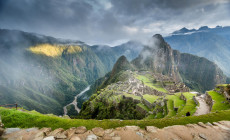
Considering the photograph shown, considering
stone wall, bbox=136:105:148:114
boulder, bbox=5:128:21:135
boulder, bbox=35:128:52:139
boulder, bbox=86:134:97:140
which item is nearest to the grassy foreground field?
boulder, bbox=5:128:21:135

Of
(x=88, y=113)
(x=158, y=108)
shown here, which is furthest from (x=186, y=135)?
(x=88, y=113)

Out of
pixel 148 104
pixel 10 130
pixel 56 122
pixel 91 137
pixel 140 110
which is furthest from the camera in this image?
pixel 140 110

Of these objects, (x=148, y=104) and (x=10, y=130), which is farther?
(x=148, y=104)

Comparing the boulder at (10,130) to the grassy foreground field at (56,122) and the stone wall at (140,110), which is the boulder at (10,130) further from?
the stone wall at (140,110)

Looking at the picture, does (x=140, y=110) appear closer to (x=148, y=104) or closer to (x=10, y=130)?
(x=148, y=104)

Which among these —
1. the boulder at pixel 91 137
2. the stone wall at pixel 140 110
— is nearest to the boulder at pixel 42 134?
the boulder at pixel 91 137

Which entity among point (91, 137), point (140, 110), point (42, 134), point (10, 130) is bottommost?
point (140, 110)

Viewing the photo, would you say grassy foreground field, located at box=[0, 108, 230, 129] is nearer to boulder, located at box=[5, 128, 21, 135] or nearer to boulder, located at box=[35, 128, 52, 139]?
boulder, located at box=[5, 128, 21, 135]

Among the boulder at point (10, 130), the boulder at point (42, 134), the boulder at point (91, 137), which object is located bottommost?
the boulder at point (10, 130)

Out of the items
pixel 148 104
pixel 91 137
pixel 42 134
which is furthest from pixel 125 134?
pixel 148 104

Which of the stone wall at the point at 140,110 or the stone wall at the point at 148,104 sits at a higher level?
the stone wall at the point at 148,104
